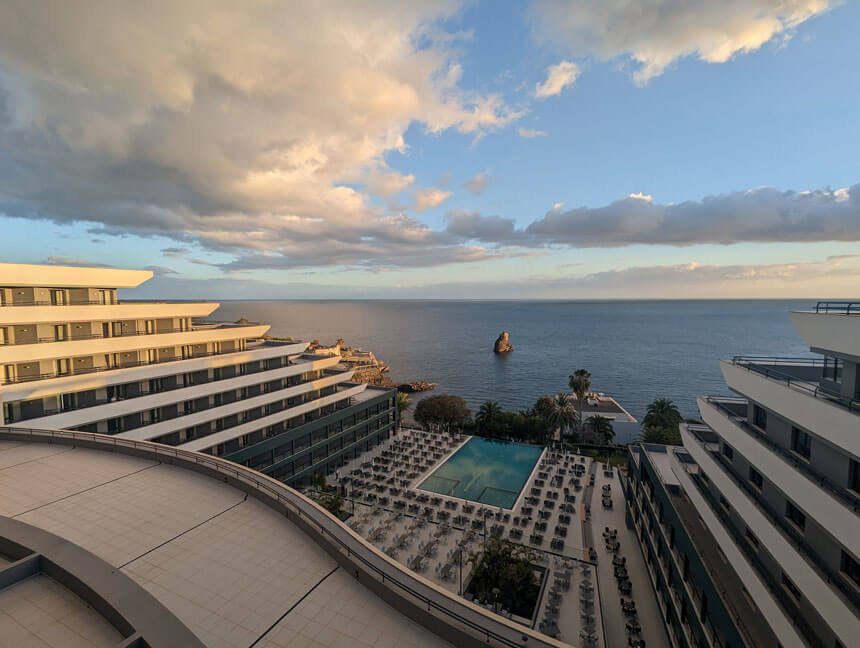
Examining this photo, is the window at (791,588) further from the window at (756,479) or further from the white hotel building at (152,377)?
the white hotel building at (152,377)

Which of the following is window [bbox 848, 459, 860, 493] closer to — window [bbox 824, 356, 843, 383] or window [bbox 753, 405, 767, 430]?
window [bbox 824, 356, 843, 383]

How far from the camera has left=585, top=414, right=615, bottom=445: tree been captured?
63.1 m

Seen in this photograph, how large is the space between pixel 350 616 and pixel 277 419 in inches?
1400

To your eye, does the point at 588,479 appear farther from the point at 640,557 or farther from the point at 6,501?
the point at 6,501

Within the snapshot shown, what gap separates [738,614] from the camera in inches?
717

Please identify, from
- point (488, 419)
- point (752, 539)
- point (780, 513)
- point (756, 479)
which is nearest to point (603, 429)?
point (488, 419)

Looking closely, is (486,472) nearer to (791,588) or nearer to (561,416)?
(561,416)

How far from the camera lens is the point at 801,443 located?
1794cm

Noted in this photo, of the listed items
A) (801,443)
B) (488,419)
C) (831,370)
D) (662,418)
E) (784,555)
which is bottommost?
(488,419)

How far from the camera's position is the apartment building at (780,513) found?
1340cm

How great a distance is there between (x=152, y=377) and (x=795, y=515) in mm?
43885

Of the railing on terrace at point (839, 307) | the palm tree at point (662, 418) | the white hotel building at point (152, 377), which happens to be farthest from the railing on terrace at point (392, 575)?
the palm tree at point (662, 418)

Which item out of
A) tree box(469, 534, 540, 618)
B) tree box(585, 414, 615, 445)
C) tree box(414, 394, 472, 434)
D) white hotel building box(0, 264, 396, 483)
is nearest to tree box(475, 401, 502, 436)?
tree box(414, 394, 472, 434)

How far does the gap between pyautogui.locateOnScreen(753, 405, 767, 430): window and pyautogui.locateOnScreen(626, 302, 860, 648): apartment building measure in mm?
63
